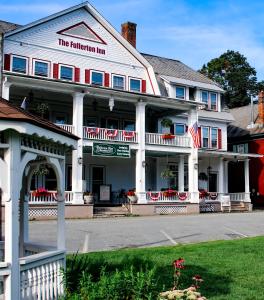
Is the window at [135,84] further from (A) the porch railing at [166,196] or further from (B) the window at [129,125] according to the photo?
(A) the porch railing at [166,196]

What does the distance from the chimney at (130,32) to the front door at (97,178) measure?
973 centimetres

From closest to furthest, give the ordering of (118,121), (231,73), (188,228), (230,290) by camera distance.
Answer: (230,290)
(188,228)
(118,121)
(231,73)

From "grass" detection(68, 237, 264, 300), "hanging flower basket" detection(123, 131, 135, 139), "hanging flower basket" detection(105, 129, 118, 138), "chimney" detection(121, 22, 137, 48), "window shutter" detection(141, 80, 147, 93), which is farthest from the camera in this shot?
"chimney" detection(121, 22, 137, 48)

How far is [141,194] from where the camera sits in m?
29.9

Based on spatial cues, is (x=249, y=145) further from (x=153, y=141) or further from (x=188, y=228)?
(x=188, y=228)

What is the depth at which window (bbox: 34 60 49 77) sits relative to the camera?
29875mm

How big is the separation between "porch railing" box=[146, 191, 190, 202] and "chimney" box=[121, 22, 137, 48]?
11952mm

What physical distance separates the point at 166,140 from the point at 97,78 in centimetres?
599

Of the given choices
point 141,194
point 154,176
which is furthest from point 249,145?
point 141,194

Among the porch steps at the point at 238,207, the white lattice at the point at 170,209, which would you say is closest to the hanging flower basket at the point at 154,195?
the white lattice at the point at 170,209

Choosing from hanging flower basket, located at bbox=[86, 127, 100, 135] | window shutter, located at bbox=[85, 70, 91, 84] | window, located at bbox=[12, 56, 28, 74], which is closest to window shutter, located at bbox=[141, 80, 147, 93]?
window shutter, located at bbox=[85, 70, 91, 84]

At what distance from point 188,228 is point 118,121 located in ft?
51.3

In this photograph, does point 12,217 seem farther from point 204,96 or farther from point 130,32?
point 204,96

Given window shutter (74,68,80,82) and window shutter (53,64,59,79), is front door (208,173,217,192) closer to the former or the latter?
window shutter (74,68,80,82)
